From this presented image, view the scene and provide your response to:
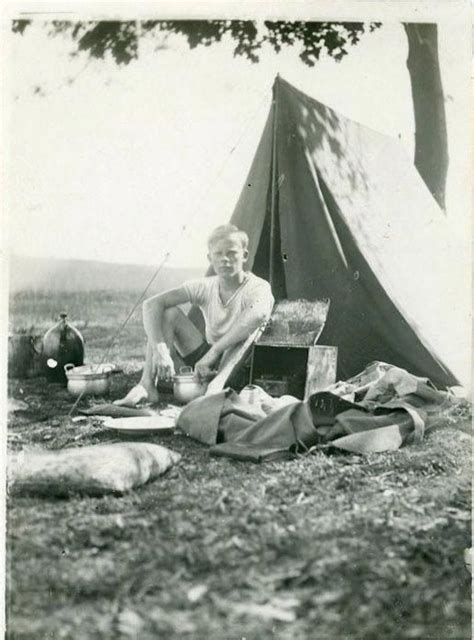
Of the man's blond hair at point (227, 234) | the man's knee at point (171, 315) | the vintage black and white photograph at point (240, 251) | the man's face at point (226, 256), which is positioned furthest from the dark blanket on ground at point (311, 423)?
the man's blond hair at point (227, 234)

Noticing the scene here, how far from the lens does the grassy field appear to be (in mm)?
2584

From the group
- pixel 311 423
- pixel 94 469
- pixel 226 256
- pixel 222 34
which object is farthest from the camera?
pixel 226 256

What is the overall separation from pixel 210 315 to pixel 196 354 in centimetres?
23

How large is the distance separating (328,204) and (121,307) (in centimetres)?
130

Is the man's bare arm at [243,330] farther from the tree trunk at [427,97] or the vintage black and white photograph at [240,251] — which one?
the tree trunk at [427,97]

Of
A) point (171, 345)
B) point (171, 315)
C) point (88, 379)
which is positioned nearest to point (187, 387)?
point (171, 345)

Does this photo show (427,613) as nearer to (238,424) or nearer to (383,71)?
(238,424)

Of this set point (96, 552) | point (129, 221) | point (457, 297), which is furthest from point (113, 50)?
point (96, 552)

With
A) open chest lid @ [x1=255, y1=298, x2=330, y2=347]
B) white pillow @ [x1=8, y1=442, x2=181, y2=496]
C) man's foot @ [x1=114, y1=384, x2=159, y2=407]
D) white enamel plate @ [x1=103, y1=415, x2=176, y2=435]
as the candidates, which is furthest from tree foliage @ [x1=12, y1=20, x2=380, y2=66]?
white pillow @ [x1=8, y1=442, x2=181, y2=496]

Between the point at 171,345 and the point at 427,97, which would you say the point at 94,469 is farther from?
the point at 427,97

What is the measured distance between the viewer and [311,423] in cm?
305

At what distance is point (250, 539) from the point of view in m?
2.70

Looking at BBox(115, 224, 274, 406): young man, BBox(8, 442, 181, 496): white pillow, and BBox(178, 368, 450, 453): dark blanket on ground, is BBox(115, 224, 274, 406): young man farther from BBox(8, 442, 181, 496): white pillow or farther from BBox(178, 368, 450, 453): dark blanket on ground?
BBox(8, 442, 181, 496): white pillow

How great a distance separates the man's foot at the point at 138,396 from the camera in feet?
10.9
